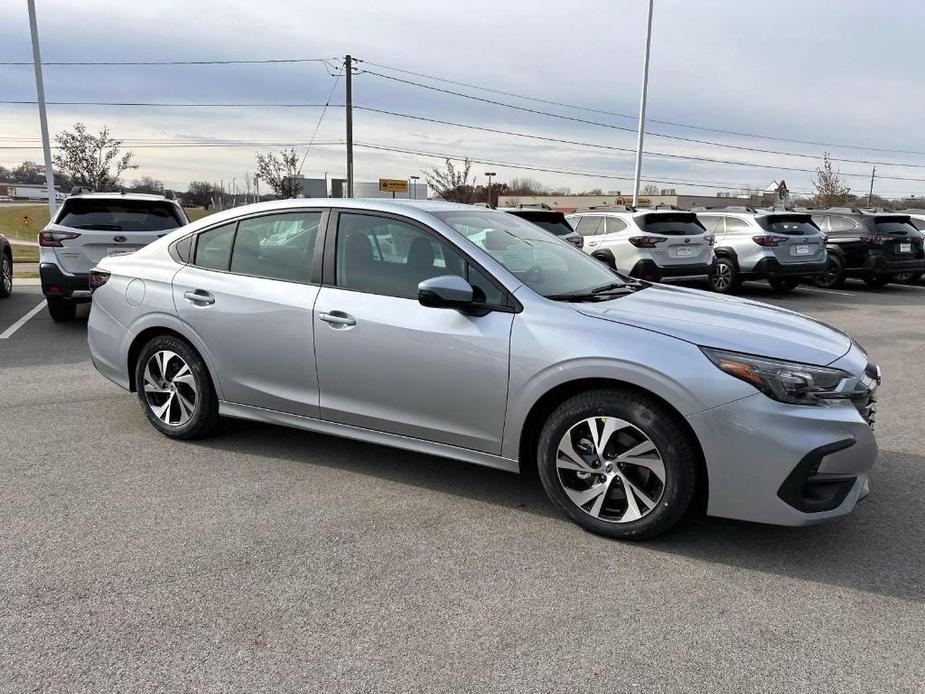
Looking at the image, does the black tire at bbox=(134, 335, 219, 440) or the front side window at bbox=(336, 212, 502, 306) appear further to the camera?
the black tire at bbox=(134, 335, 219, 440)

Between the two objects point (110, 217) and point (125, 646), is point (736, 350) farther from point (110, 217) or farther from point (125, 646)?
point (110, 217)

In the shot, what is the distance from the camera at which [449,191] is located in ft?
157

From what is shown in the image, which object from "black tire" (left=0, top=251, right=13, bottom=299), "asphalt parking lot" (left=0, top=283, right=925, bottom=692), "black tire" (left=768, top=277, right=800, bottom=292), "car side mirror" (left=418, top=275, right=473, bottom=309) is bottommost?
"black tire" (left=768, top=277, right=800, bottom=292)

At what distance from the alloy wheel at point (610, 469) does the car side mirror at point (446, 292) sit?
83cm

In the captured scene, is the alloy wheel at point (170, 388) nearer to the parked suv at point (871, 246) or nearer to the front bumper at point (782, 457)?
the front bumper at point (782, 457)

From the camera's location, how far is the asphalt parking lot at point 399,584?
246 centimetres

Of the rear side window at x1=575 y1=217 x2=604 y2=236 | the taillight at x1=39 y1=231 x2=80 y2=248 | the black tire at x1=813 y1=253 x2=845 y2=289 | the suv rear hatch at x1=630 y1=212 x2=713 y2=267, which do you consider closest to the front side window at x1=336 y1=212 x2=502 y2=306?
the taillight at x1=39 y1=231 x2=80 y2=248

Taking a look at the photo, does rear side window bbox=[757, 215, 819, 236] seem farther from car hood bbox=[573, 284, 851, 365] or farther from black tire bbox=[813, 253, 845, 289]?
car hood bbox=[573, 284, 851, 365]

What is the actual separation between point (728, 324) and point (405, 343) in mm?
1639

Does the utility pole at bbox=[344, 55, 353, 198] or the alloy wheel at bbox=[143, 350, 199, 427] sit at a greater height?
the utility pole at bbox=[344, 55, 353, 198]

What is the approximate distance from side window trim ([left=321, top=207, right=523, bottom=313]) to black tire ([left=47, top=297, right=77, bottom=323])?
5.88m

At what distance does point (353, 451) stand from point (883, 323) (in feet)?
30.4

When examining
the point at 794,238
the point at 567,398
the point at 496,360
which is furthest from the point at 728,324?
the point at 794,238

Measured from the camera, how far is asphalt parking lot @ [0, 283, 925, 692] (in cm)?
246
